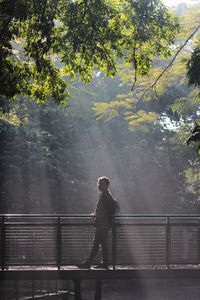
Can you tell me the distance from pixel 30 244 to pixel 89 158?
2272 centimetres

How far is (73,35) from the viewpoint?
42.0 feet

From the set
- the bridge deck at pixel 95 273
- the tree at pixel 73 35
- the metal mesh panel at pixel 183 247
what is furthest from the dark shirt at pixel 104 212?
the tree at pixel 73 35

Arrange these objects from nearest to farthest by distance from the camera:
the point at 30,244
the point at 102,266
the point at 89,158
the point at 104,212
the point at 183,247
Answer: the point at 104,212
the point at 102,266
the point at 30,244
the point at 183,247
the point at 89,158

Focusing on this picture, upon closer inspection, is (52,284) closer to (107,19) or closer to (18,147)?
(18,147)

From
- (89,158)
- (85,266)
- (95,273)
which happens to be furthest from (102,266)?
(89,158)

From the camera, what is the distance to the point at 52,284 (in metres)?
23.8

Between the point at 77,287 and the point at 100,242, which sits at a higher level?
the point at 100,242

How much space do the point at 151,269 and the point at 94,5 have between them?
6100mm

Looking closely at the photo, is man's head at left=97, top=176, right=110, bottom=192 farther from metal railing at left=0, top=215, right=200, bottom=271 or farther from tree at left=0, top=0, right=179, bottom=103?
tree at left=0, top=0, right=179, bottom=103

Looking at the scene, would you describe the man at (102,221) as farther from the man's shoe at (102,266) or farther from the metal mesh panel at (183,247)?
the metal mesh panel at (183,247)

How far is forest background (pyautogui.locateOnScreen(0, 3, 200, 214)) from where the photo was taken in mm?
32188

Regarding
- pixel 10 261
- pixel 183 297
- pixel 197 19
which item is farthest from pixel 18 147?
pixel 10 261

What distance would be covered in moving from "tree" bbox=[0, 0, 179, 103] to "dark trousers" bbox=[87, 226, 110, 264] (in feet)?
10.4

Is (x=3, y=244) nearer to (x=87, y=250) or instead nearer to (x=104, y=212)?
(x=87, y=250)
